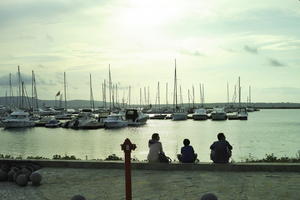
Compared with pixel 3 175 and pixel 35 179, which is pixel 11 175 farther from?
pixel 35 179

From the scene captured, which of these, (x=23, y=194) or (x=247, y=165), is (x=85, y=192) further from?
(x=247, y=165)

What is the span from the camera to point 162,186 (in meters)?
11.3

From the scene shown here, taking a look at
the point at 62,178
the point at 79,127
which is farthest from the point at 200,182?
the point at 79,127

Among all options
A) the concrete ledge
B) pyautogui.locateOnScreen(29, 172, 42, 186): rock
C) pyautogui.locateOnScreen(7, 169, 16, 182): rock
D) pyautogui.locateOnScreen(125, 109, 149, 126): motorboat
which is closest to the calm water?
pyautogui.locateOnScreen(125, 109, 149, 126): motorboat

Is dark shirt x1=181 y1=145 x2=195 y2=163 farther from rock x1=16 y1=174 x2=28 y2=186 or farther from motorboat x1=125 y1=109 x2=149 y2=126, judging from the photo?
motorboat x1=125 y1=109 x2=149 y2=126

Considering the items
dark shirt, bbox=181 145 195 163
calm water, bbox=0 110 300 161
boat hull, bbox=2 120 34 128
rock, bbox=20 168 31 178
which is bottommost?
calm water, bbox=0 110 300 161

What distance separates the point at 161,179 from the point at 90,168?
3029 mm

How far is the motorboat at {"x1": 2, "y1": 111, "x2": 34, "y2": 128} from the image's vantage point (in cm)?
8919

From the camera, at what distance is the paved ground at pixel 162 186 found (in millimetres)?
10273

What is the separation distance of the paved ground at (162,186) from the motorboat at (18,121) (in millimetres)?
79396

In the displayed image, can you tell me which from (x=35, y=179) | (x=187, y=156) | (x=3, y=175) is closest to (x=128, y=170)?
(x=35, y=179)

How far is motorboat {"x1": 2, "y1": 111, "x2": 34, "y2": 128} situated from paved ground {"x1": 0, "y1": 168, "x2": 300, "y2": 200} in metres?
79.4

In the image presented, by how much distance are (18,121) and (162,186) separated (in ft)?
272

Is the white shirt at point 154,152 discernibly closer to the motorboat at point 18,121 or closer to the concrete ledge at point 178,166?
the concrete ledge at point 178,166
